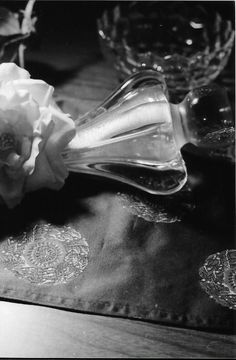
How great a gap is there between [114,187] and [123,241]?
0.27ft

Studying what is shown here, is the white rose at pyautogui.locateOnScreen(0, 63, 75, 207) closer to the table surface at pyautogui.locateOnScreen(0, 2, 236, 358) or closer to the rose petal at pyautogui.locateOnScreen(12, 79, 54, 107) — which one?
the rose petal at pyautogui.locateOnScreen(12, 79, 54, 107)

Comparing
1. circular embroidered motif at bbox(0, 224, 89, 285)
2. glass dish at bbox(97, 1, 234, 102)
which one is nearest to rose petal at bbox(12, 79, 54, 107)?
circular embroidered motif at bbox(0, 224, 89, 285)

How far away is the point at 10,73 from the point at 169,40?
39 cm

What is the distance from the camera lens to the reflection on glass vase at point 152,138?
1.90ft

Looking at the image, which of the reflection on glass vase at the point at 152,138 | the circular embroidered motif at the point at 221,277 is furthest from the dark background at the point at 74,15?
the circular embroidered motif at the point at 221,277

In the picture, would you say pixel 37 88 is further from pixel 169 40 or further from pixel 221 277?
pixel 169 40

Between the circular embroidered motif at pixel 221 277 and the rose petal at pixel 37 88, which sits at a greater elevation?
the rose petal at pixel 37 88

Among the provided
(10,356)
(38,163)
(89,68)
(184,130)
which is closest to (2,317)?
(10,356)

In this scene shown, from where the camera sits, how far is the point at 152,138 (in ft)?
1.91

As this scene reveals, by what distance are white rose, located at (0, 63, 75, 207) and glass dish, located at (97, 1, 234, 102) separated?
0.90 ft

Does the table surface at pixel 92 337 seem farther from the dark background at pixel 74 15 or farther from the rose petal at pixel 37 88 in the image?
the dark background at pixel 74 15

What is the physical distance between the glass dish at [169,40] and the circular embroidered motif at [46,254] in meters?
0.32

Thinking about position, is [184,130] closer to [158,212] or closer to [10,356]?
[158,212]

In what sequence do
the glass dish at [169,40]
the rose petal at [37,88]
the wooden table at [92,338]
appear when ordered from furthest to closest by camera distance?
1. the glass dish at [169,40]
2. the rose petal at [37,88]
3. the wooden table at [92,338]
